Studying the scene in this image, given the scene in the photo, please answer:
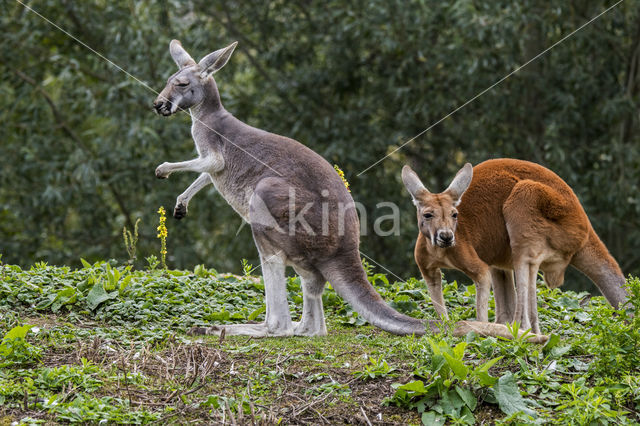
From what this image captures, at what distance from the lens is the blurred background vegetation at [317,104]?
10.9 metres

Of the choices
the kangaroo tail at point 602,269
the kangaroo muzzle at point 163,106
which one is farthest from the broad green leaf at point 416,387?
the kangaroo muzzle at point 163,106

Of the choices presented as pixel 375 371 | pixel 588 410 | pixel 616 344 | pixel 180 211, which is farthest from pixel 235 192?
pixel 588 410

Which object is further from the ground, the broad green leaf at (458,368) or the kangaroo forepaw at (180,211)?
the kangaroo forepaw at (180,211)

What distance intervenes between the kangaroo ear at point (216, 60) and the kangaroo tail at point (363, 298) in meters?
1.61

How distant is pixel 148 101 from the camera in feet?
38.3

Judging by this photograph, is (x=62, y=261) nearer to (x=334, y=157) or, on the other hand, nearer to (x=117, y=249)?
(x=117, y=249)

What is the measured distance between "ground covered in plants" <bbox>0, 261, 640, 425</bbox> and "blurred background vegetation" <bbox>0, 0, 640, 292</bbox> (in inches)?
242

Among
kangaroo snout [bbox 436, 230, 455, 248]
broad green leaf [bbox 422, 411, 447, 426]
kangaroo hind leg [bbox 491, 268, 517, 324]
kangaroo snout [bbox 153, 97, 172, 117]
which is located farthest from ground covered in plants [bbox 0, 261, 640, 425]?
kangaroo snout [bbox 153, 97, 172, 117]

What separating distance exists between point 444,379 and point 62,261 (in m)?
9.64

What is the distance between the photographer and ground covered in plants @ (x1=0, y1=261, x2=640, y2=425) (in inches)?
151

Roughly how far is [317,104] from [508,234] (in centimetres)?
747

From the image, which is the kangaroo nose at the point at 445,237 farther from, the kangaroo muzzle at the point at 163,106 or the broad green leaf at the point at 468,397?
the kangaroo muzzle at the point at 163,106

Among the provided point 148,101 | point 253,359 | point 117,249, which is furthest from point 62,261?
point 253,359

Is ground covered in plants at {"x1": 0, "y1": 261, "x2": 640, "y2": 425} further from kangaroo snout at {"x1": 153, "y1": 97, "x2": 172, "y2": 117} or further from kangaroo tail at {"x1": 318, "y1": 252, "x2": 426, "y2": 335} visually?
kangaroo snout at {"x1": 153, "y1": 97, "x2": 172, "y2": 117}
